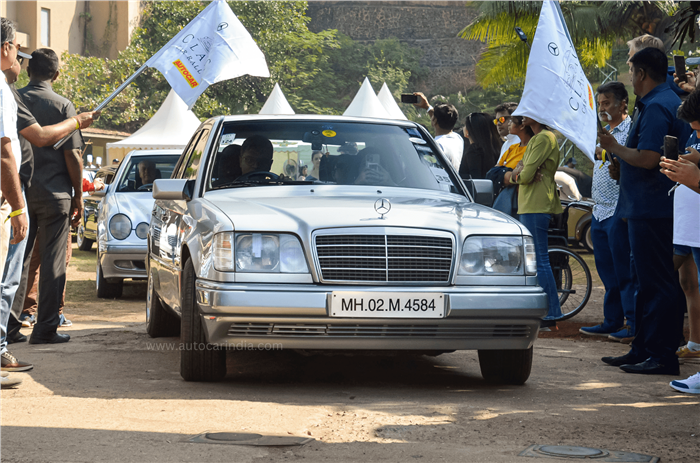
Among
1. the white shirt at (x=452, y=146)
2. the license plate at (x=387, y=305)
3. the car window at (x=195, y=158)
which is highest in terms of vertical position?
the white shirt at (x=452, y=146)

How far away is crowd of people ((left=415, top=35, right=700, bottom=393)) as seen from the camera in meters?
5.93

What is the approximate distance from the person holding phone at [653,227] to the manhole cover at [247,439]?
9.44 ft

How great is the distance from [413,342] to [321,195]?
1163mm

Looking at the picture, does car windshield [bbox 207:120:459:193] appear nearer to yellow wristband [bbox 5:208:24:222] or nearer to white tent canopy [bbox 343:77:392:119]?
yellow wristband [bbox 5:208:24:222]

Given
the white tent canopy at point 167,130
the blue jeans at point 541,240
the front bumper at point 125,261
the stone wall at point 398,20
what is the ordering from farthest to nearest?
1. the stone wall at point 398,20
2. the white tent canopy at point 167,130
3. the front bumper at point 125,261
4. the blue jeans at point 541,240

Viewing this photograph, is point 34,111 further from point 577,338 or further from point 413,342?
point 577,338

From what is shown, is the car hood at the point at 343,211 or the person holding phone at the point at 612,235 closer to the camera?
the car hood at the point at 343,211

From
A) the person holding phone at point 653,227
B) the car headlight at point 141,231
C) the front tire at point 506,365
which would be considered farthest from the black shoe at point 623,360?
the car headlight at point 141,231

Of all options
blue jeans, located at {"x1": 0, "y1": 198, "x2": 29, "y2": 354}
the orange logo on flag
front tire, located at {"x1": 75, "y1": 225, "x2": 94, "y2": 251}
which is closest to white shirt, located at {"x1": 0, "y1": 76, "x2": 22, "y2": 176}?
blue jeans, located at {"x1": 0, "y1": 198, "x2": 29, "y2": 354}

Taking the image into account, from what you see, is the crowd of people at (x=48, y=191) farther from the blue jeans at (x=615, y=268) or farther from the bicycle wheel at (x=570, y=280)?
the bicycle wheel at (x=570, y=280)

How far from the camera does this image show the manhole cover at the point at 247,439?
418cm

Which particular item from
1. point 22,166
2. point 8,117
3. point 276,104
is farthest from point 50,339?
point 276,104

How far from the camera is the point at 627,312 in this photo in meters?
7.82

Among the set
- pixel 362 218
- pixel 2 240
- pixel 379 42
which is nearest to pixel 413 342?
pixel 362 218
